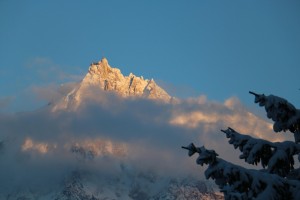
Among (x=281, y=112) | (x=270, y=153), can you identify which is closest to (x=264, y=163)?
(x=270, y=153)

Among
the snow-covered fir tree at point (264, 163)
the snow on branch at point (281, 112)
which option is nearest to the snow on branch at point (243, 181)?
the snow-covered fir tree at point (264, 163)

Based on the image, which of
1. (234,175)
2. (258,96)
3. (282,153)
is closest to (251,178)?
(234,175)

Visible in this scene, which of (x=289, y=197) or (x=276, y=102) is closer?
(x=289, y=197)

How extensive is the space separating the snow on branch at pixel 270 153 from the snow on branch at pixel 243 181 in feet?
3.80

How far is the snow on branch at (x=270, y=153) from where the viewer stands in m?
11.8

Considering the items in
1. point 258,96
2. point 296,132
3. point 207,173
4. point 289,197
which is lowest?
point 289,197

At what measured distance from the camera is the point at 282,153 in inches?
464

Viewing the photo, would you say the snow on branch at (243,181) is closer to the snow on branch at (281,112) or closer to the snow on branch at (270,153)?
the snow on branch at (270,153)

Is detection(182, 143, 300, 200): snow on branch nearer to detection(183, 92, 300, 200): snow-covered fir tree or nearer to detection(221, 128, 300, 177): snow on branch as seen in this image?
detection(183, 92, 300, 200): snow-covered fir tree

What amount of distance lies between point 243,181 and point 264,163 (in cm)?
175

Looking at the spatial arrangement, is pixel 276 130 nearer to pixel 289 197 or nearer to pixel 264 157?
pixel 264 157

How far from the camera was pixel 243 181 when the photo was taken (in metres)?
10.7

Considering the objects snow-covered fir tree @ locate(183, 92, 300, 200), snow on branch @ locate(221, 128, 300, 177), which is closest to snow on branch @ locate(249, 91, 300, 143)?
snow-covered fir tree @ locate(183, 92, 300, 200)

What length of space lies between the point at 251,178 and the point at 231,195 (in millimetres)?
749
